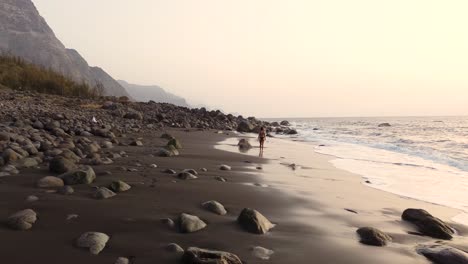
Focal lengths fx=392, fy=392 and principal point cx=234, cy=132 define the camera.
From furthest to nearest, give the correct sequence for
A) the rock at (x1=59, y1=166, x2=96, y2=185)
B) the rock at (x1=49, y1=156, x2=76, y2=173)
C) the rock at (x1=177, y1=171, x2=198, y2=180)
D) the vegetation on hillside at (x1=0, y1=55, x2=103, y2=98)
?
1. the vegetation on hillside at (x1=0, y1=55, x2=103, y2=98)
2. the rock at (x1=177, y1=171, x2=198, y2=180)
3. the rock at (x1=49, y1=156, x2=76, y2=173)
4. the rock at (x1=59, y1=166, x2=96, y2=185)

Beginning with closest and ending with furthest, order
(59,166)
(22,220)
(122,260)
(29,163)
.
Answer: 1. (122,260)
2. (22,220)
3. (59,166)
4. (29,163)

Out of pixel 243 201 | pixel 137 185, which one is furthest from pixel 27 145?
pixel 243 201

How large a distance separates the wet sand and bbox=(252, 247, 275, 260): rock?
0.23 feet

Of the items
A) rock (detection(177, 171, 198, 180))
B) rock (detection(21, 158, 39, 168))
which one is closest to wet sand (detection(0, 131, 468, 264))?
rock (detection(177, 171, 198, 180))

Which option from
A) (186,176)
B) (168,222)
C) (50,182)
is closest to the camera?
(168,222)

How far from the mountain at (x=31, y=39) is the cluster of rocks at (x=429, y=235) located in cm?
10443

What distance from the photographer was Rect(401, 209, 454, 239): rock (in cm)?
547

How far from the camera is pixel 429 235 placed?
215 inches

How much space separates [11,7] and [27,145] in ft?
485

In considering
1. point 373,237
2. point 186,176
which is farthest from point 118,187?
point 373,237

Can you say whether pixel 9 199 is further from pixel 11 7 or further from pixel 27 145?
pixel 11 7

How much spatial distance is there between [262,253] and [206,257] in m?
0.75

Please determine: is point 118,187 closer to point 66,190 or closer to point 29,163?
point 66,190

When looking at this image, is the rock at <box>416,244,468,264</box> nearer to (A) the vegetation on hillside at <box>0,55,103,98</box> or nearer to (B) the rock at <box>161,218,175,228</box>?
(B) the rock at <box>161,218,175,228</box>
